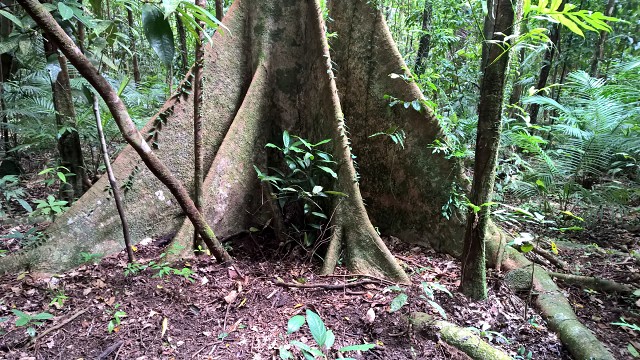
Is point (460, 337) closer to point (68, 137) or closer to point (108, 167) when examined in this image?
point (108, 167)

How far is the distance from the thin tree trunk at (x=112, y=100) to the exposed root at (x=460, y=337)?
1.75 meters

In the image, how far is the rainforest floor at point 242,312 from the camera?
7.66 feet

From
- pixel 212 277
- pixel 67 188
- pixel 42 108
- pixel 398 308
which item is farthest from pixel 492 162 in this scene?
pixel 42 108

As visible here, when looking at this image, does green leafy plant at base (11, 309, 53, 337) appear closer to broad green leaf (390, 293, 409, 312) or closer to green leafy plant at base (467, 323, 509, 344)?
broad green leaf (390, 293, 409, 312)

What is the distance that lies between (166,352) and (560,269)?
3.73 metres

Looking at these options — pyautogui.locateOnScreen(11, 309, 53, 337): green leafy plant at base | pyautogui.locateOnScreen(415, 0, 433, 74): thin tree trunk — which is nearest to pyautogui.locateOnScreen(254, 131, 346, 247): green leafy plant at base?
pyautogui.locateOnScreen(11, 309, 53, 337): green leafy plant at base

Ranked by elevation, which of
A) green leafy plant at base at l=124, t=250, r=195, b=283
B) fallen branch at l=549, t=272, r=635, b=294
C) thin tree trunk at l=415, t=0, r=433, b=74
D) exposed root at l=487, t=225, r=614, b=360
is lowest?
fallen branch at l=549, t=272, r=635, b=294

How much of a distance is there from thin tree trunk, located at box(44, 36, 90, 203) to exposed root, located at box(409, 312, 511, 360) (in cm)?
343

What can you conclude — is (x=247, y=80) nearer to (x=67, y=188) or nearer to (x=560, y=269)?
(x=67, y=188)

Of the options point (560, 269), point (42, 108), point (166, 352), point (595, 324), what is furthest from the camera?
point (42, 108)

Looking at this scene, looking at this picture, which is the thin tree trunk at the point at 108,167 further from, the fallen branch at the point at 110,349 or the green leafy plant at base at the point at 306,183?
the green leafy plant at base at the point at 306,183

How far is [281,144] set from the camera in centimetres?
419

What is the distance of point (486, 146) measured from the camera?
248cm

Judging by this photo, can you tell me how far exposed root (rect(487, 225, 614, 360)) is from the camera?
8.18ft
